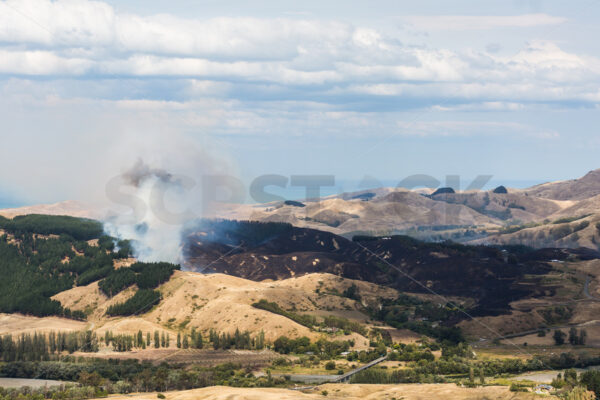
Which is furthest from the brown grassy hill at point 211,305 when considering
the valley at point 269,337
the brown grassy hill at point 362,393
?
the brown grassy hill at point 362,393

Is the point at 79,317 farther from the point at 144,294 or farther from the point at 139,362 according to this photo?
the point at 139,362

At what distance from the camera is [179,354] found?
14512 cm

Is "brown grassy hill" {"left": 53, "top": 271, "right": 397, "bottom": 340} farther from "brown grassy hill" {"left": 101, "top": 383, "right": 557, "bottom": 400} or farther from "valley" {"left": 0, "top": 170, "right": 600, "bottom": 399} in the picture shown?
"brown grassy hill" {"left": 101, "top": 383, "right": 557, "bottom": 400}

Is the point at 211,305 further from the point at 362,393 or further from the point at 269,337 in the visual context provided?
the point at 362,393

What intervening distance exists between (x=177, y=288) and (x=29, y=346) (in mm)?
44862

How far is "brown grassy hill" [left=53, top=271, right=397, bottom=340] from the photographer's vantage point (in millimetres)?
161375

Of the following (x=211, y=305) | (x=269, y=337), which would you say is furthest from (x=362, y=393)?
(x=211, y=305)

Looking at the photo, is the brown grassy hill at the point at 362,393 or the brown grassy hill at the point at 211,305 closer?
the brown grassy hill at the point at 362,393

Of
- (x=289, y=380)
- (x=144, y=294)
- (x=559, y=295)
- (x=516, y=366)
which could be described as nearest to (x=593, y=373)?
(x=516, y=366)

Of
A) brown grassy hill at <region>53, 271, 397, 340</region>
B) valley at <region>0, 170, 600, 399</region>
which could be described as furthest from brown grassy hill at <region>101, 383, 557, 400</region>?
brown grassy hill at <region>53, 271, 397, 340</region>

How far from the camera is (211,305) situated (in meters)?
173

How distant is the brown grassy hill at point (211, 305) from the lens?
161375 mm

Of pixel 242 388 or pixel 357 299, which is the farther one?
pixel 357 299

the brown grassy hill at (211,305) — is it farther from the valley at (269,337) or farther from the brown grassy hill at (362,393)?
the brown grassy hill at (362,393)
